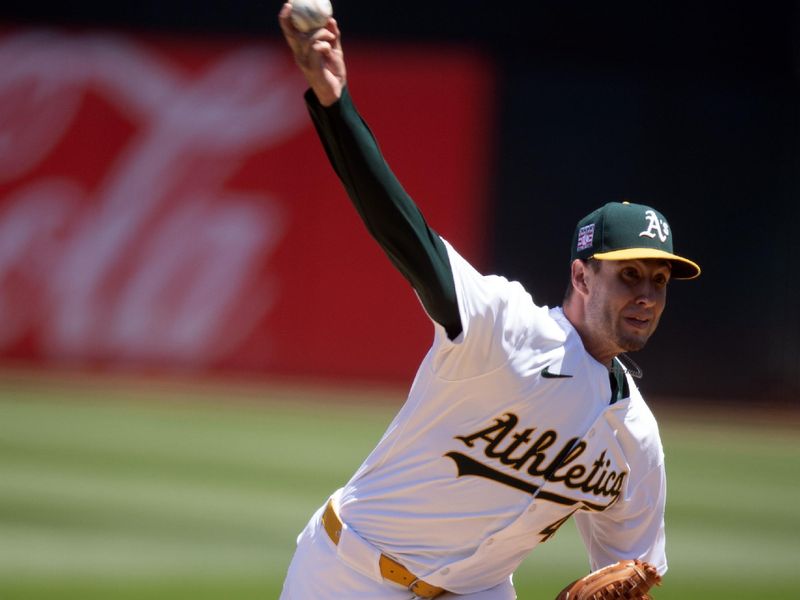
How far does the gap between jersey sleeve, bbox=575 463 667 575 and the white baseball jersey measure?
0.10m

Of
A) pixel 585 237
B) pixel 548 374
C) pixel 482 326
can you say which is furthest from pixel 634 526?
pixel 482 326

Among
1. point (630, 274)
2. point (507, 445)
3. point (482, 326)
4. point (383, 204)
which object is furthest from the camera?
point (630, 274)

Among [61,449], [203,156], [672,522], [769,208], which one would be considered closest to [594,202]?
[769,208]

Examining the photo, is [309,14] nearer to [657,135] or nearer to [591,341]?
[591,341]

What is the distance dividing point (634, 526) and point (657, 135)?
951cm

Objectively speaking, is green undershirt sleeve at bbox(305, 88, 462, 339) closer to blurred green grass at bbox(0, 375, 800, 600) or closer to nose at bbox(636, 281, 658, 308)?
nose at bbox(636, 281, 658, 308)

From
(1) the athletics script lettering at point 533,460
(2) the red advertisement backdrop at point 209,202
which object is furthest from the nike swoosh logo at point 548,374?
(2) the red advertisement backdrop at point 209,202

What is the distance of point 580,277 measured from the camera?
354cm

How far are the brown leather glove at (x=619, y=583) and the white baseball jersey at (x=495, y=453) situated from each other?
7.9 inches

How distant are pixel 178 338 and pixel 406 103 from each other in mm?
3518

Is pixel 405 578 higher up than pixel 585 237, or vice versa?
pixel 585 237

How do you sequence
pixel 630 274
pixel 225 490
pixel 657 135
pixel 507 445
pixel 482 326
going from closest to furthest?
pixel 482 326, pixel 507 445, pixel 630 274, pixel 225 490, pixel 657 135

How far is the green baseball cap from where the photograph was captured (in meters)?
3.40

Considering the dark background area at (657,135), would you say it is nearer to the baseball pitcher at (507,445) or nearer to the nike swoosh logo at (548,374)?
the baseball pitcher at (507,445)
